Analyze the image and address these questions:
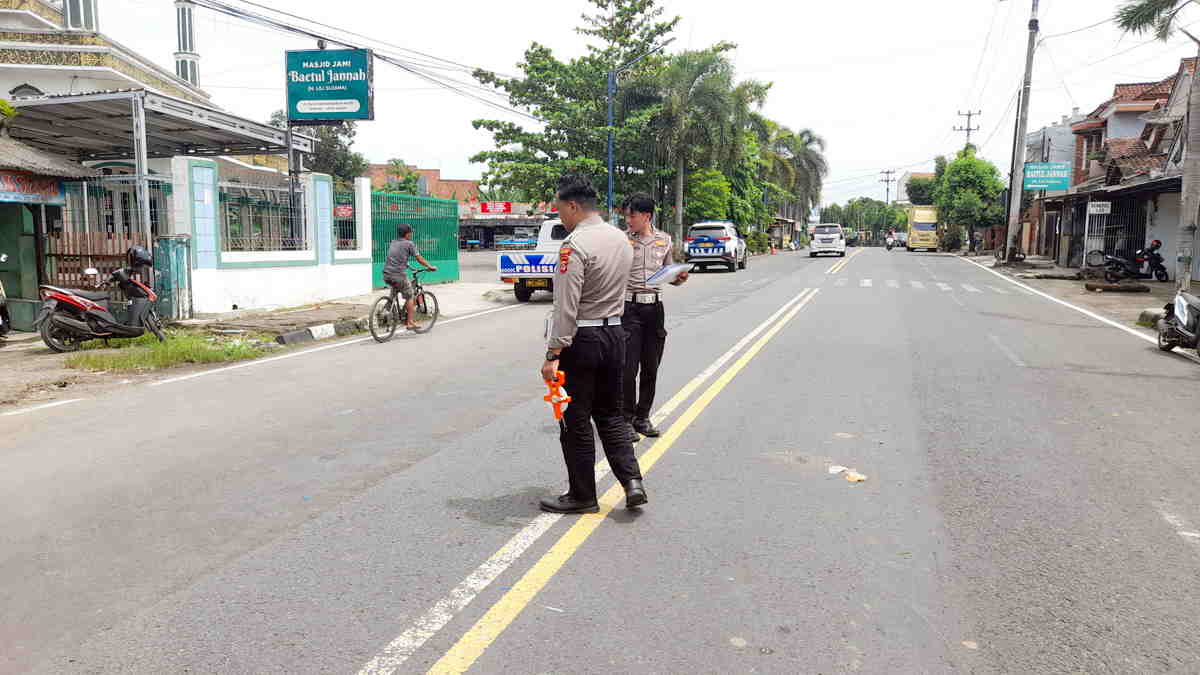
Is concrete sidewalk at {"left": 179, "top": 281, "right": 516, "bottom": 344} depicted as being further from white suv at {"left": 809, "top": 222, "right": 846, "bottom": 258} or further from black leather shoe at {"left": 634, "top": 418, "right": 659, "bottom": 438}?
white suv at {"left": 809, "top": 222, "right": 846, "bottom": 258}

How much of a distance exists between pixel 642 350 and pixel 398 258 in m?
7.64

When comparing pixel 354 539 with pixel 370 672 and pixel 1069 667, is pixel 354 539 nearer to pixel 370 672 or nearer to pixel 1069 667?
pixel 370 672

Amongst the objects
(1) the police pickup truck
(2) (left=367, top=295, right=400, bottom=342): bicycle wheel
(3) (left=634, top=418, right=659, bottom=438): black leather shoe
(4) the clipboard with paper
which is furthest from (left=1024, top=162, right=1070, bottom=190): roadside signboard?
(3) (left=634, top=418, right=659, bottom=438): black leather shoe

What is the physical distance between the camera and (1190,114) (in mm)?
18688

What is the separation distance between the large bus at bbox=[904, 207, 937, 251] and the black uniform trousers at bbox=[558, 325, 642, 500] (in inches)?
2287

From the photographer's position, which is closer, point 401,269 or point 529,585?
point 529,585

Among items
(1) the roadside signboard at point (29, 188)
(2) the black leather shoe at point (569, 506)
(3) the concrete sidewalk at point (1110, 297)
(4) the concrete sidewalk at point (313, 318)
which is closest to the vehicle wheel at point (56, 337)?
(4) the concrete sidewalk at point (313, 318)

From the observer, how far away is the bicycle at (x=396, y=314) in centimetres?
1312

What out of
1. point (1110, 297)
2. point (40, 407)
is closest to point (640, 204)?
point (40, 407)

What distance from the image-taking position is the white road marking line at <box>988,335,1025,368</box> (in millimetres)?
10477

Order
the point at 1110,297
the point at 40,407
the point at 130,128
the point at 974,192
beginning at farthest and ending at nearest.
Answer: the point at 974,192 < the point at 1110,297 < the point at 130,128 < the point at 40,407

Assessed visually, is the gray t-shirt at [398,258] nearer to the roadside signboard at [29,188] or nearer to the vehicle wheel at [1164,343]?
the roadside signboard at [29,188]

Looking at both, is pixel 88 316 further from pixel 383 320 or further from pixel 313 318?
pixel 383 320

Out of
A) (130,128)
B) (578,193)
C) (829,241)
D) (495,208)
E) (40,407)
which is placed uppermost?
(495,208)
